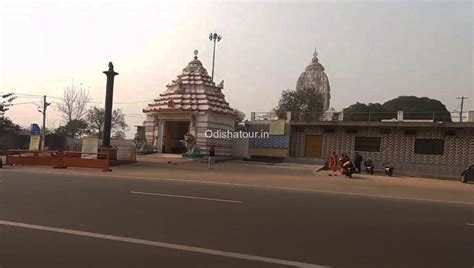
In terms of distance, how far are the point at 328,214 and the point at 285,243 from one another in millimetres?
3281

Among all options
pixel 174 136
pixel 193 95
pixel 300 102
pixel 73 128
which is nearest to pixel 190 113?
pixel 193 95

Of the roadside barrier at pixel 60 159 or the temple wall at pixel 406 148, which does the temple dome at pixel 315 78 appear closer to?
the temple wall at pixel 406 148

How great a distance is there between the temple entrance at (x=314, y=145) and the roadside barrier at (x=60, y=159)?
17.1m

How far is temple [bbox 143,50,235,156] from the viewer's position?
36844 mm

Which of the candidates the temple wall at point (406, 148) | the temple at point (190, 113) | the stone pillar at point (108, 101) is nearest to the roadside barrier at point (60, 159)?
the stone pillar at point (108, 101)

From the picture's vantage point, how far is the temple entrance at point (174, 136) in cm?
3869

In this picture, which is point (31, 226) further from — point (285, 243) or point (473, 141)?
point (473, 141)

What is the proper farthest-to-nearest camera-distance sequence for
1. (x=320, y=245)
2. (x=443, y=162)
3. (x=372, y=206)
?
1. (x=443, y=162)
2. (x=372, y=206)
3. (x=320, y=245)

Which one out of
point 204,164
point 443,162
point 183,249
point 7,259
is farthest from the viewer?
point 443,162

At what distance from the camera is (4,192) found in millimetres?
12281

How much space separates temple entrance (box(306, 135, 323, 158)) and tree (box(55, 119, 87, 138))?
3376 centimetres

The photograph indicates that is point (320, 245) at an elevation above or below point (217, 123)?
below

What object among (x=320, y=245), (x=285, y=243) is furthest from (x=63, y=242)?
(x=320, y=245)

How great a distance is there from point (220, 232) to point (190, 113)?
29.7 meters
